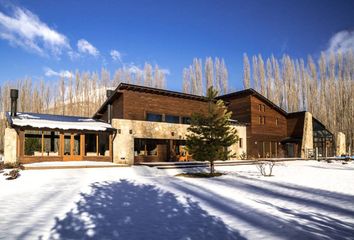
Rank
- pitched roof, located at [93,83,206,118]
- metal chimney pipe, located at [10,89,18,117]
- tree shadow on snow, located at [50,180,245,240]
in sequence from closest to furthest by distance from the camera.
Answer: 1. tree shadow on snow, located at [50,180,245,240]
2. metal chimney pipe, located at [10,89,18,117]
3. pitched roof, located at [93,83,206,118]

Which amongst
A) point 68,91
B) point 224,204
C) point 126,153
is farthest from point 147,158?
point 68,91

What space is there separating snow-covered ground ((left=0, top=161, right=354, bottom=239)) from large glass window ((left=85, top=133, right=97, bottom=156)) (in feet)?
38.4

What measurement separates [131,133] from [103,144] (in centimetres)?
305

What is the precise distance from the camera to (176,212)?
260 inches

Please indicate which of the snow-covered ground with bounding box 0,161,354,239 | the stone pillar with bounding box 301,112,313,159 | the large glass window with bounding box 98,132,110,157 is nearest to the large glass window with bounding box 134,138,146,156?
the large glass window with bounding box 98,132,110,157

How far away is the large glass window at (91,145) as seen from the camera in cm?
2194

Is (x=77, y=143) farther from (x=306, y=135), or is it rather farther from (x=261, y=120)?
(x=306, y=135)

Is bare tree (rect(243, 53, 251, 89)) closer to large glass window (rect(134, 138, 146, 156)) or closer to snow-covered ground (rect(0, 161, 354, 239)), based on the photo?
large glass window (rect(134, 138, 146, 156))

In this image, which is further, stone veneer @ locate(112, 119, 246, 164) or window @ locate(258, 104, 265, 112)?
window @ locate(258, 104, 265, 112)

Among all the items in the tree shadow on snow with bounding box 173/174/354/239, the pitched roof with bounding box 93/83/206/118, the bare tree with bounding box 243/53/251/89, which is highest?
the bare tree with bounding box 243/53/251/89

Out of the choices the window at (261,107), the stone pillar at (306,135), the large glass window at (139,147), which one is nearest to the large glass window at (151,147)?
the large glass window at (139,147)

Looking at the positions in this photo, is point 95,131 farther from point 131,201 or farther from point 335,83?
point 335,83

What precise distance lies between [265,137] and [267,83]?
2482 centimetres

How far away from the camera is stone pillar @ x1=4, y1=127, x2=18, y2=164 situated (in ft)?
60.0
